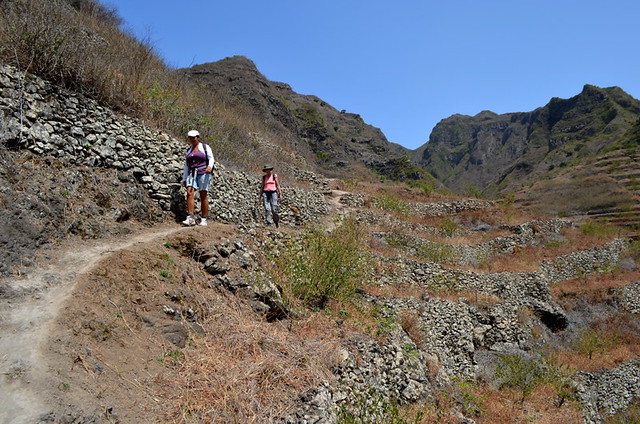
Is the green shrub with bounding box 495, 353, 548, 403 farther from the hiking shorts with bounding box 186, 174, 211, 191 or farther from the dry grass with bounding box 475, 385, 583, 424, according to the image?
the hiking shorts with bounding box 186, 174, 211, 191

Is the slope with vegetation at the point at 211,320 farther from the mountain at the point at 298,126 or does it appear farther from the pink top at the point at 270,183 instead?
the mountain at the point at 298,126

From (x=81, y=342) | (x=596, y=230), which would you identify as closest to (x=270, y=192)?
(x=81, y=342)

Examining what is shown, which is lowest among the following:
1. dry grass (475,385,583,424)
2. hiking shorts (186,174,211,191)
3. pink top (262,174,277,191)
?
dry grass (475,385,583,424)

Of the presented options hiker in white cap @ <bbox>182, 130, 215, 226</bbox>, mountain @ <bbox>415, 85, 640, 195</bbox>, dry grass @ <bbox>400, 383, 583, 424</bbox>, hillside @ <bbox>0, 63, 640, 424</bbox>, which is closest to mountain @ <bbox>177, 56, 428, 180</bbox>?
hillside @ <bbox>0, 63, 640, 424</bbox>

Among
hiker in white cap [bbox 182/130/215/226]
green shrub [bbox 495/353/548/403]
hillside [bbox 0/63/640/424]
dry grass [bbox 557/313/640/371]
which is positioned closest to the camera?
hillside [bbox 0/63/640/424]

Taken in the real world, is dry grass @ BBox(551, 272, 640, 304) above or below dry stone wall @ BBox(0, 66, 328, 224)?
below

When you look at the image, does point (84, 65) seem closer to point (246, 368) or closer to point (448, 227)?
point (246, 368)

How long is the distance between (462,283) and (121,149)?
13847 millimetres

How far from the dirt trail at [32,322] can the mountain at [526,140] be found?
2772 inches

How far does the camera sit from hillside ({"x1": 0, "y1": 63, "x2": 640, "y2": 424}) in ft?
11.0

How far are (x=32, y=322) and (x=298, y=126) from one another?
134 feet

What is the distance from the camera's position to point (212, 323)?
4.86m

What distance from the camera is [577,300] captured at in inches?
647

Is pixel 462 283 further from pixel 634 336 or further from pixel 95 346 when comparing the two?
pixel 95 346
